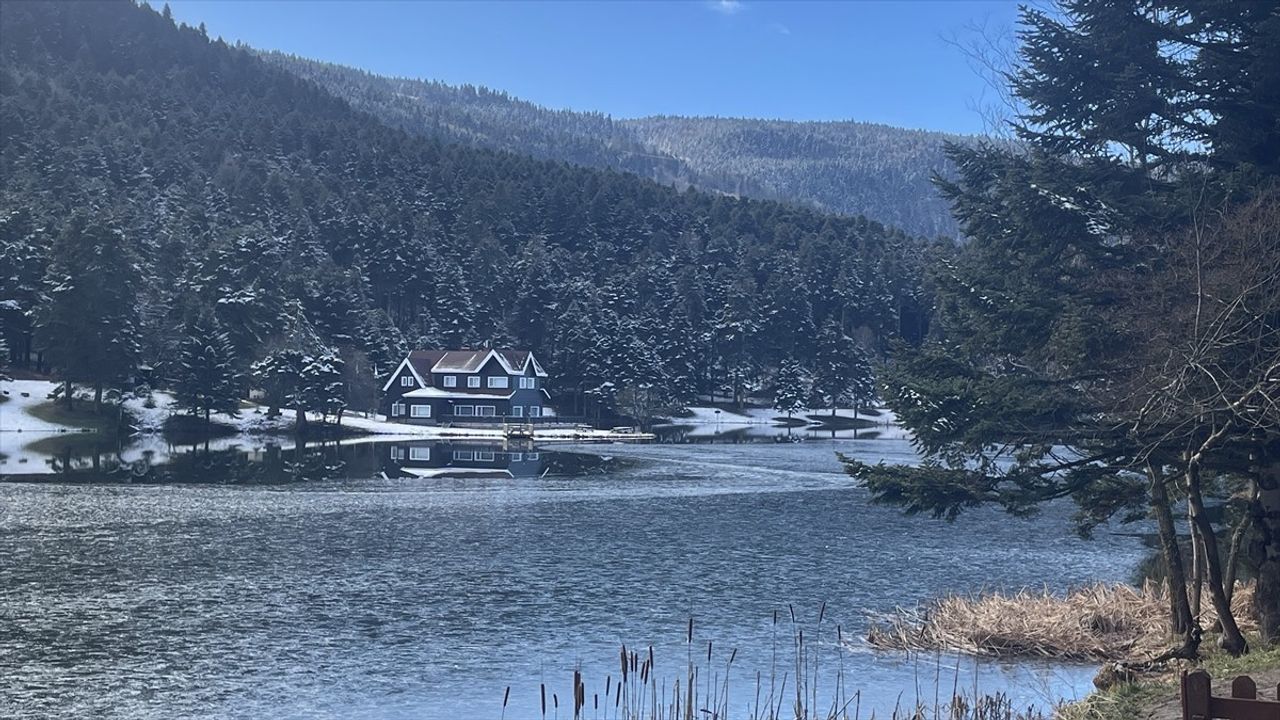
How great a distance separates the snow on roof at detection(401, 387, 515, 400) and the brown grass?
3218 inches

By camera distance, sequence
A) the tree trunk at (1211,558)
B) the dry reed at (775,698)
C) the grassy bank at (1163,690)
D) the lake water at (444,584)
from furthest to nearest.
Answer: the lake water at (444,584), the tree trunk at (1211,558), the dry reed at (775,698), the grassy bank at (1163,690)

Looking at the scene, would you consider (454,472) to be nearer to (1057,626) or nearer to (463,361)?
(463,361)

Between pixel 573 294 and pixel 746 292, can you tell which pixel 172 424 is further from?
pixel 746 292

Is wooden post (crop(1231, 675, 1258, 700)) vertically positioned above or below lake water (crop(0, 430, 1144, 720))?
above

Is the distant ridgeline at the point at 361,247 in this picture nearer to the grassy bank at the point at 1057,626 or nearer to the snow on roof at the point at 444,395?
the snow on roof at the point at 444,395

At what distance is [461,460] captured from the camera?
7131cm

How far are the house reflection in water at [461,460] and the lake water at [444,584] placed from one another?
25.1 feet

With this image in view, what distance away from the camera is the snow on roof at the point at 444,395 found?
101 metres

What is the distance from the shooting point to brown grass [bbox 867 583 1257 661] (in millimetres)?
19844

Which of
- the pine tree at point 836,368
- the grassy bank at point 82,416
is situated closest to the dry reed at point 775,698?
the grassy bank at point 82,416

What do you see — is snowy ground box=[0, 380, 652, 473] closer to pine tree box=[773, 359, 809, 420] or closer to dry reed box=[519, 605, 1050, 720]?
pine tree box=[773, 359, 809, 420]

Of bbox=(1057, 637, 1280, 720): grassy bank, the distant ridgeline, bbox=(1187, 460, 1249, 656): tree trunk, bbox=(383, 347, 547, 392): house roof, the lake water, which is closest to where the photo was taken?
bbox=(1057, 637, 1280, 720): grassy bank

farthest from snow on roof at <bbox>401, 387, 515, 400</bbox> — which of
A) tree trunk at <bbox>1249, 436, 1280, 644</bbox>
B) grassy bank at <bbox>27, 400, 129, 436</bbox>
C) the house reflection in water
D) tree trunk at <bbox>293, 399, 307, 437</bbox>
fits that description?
tree trunk at <bbox>1249, 436, 1280, 644</bbox>

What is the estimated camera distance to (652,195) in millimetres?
161375
